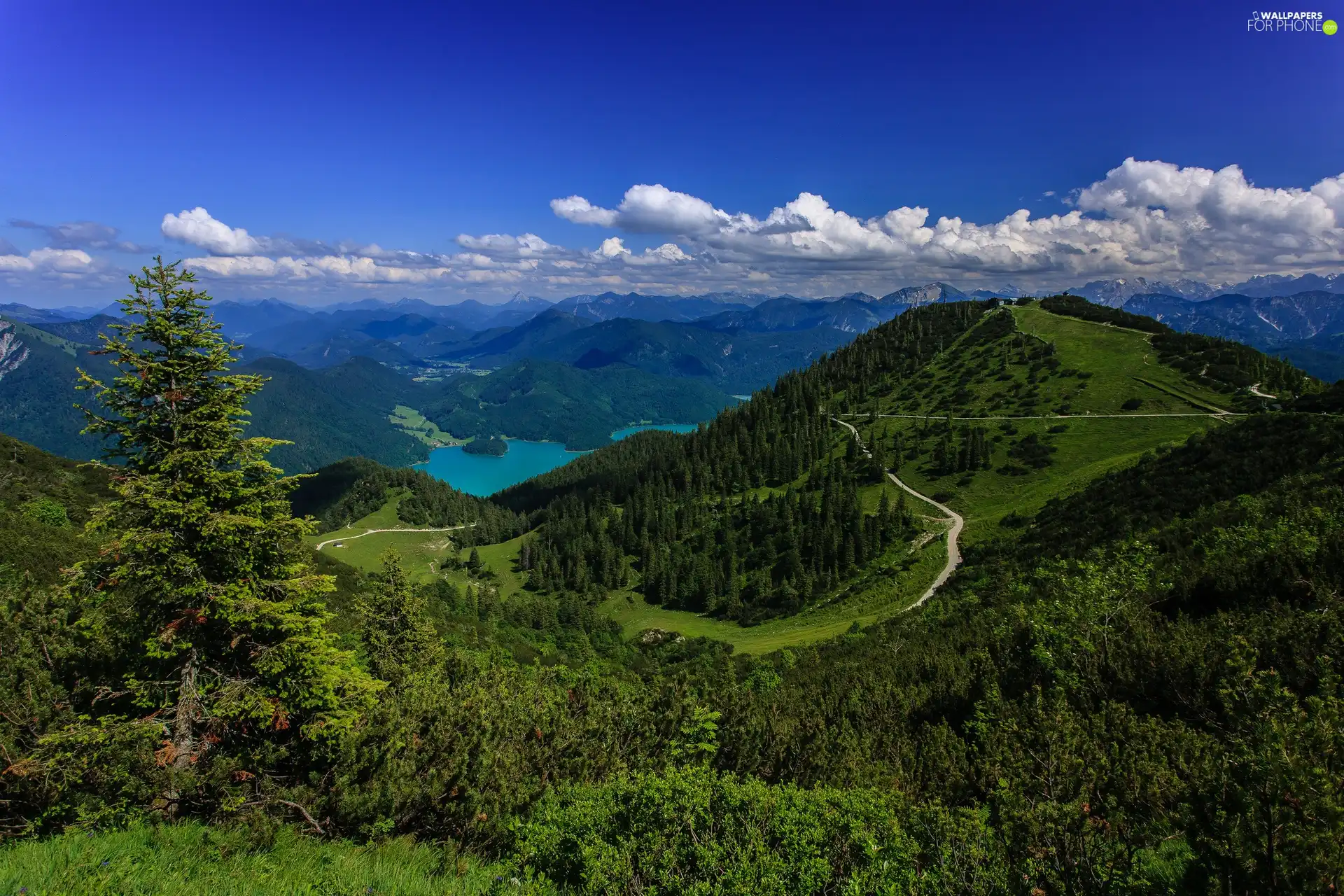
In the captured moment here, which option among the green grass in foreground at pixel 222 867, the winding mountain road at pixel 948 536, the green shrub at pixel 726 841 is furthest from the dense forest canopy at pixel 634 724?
the winding mountain road at pixel 948 536

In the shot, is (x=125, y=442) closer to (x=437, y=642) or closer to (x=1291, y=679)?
(x=437, y=642)

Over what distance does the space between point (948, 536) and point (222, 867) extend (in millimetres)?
92064

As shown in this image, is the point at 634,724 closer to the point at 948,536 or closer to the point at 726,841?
the point at 726,841

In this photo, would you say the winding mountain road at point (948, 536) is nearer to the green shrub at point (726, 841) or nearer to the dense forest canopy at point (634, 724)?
the dense forest canopy at point (634, 724)

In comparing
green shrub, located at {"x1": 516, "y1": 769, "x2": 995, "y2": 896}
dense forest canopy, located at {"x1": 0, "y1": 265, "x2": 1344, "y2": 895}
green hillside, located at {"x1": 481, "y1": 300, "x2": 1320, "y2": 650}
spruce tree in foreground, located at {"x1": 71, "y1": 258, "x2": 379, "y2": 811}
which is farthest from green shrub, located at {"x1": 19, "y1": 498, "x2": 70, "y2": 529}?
green hillside, located at {"x1": 481, "y1": 300, "x2": 1320, "y2": 650}

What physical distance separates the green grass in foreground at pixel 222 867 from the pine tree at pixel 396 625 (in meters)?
19.2

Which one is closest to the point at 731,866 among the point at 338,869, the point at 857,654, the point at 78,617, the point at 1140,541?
the point at 338,869

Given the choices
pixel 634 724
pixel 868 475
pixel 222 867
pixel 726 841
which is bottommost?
pixel 868 475

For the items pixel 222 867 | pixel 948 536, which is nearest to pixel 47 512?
pixel 222 867

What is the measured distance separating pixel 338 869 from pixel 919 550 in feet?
290

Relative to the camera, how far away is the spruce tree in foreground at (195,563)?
13.9 metres

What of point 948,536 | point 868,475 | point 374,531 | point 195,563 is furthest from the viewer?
point 374,531

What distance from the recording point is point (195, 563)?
14.1 meters

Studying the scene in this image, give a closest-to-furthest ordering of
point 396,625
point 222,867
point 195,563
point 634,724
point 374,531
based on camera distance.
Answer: point 222,867
point 195,563
point 634,724
point 396,625
point 374,531
